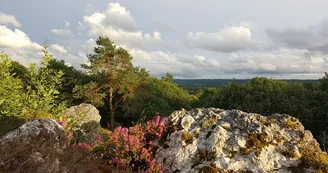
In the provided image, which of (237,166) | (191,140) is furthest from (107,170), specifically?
(237,166)

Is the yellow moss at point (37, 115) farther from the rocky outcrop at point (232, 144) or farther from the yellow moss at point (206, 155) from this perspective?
the yellow moss at point (206, 155)

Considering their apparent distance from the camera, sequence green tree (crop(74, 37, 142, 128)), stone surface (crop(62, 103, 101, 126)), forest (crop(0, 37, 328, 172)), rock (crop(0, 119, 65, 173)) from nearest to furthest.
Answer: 1. rock (crop(0, 119, 65, 173))
2. stone surface (crop(62, 103, 101, 126))
3. forest (crop(0, 37, 328, 172))
4. green tree (crop(74, 37, 142, 128))

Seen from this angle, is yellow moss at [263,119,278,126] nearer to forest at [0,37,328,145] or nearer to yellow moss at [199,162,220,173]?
yellow moss at [199,162,220,173]

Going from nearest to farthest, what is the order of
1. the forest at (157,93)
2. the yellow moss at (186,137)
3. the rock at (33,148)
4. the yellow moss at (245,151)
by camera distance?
the rock at (33,148), the yellow moss at (245,151), the yellow moss at (186,137), the forest at (157,93)

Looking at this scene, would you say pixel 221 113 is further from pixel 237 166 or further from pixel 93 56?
pixel 93 56

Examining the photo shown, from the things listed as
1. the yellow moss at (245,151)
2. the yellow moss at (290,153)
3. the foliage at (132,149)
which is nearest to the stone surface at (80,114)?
the foliage at (132,149)

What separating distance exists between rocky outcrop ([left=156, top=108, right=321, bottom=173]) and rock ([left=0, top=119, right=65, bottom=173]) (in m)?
2.97

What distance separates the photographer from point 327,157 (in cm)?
824

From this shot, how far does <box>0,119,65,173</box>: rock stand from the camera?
441cm

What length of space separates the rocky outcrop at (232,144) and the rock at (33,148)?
2.97 m

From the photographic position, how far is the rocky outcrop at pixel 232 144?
789cm

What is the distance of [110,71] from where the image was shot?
155 ft

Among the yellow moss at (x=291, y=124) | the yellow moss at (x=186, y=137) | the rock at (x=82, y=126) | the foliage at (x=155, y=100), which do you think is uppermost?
the yellow moss at (x=291, y=124)

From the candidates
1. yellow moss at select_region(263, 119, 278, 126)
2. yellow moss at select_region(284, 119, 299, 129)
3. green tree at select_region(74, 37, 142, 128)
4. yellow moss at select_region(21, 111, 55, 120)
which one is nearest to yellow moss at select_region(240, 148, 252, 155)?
yellow moss at select_region(263, 119, 278, 126)
